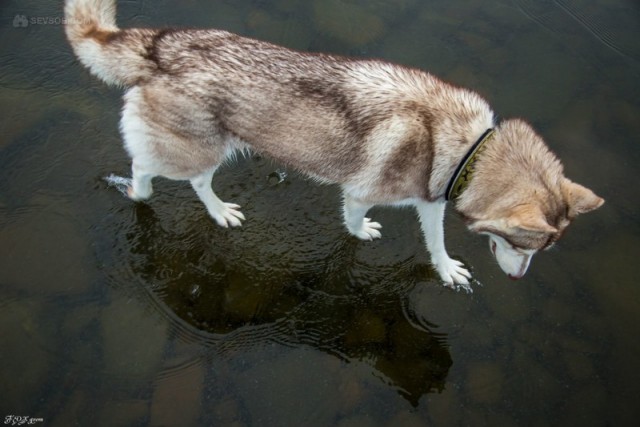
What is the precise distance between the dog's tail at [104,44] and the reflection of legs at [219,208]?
1.20 m

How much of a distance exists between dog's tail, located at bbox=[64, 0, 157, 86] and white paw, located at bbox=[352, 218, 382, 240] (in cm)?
Result: 244

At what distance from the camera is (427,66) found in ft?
19.3

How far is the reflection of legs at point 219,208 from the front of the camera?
448 centimetres

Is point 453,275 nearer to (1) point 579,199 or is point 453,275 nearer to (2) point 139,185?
(1) point 579,199

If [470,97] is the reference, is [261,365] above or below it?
below

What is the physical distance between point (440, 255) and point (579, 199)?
1.44 meters

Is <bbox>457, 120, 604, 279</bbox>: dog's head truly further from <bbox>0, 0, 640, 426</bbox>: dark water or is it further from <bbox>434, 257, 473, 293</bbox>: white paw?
<bbox>0, 0, 640, 426</bbox>: dark water

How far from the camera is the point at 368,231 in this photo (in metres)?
4.75

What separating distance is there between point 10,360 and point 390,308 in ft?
11.2

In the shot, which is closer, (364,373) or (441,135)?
(441,135)

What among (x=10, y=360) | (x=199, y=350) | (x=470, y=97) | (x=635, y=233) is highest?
(x=470, y=97)

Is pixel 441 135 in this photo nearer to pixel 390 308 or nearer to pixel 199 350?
pixel 390 308

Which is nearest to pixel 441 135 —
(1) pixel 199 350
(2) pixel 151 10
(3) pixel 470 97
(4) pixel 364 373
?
(3) pixel 470 97

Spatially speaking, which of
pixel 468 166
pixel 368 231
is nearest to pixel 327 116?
pixel 468 166
